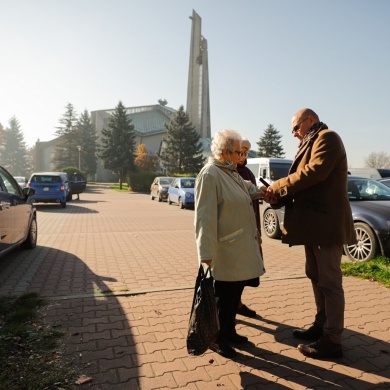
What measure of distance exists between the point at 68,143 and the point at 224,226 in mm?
62498

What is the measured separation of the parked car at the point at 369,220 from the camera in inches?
234

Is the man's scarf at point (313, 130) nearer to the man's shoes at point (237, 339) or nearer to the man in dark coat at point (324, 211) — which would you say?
the man in dark coat at point (324, 211)

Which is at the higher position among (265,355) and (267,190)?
(267,190)

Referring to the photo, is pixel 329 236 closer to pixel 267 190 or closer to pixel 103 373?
pixel 267 190

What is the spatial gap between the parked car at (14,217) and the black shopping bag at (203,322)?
370 cm

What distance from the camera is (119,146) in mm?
46188

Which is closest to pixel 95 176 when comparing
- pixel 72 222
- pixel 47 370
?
pixel 72 222

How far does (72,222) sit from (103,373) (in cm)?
969

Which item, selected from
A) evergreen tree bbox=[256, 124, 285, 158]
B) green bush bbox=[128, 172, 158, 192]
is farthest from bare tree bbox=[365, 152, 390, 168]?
green bush bbox=[128, 172, 158, 192]

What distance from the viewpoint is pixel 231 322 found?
316cm

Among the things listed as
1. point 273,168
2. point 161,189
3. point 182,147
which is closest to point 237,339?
point 273,168

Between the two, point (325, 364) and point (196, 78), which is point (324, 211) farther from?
point (196, 78)

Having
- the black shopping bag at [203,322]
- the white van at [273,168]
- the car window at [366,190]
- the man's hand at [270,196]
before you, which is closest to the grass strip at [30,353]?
the black shopping bag at [203,322]

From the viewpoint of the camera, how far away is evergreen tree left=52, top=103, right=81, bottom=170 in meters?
59.5
